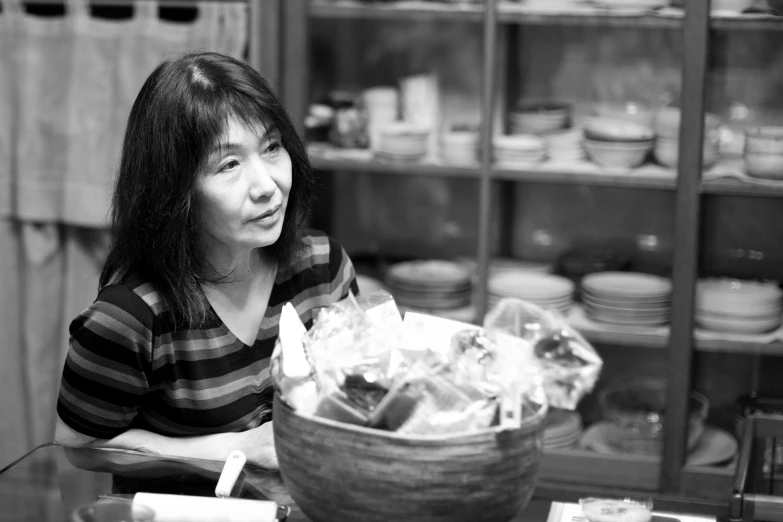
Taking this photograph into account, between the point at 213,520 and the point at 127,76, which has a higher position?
the point at 127,76

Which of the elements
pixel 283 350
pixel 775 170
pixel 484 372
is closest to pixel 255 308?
pixel 283 350

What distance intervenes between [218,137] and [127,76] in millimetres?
1452

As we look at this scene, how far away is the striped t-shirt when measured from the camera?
4.88 ft

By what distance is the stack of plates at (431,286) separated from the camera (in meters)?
2.84

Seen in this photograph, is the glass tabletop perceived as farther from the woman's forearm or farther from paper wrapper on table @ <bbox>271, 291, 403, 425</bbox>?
paper wrapper on table @ <bbox>271, 291, 403, 425</bbox>

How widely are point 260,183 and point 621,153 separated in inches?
57.8

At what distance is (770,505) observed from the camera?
50.8 inches

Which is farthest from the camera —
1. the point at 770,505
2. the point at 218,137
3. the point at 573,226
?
the point at 573,226

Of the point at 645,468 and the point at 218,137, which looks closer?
the point at 218,137

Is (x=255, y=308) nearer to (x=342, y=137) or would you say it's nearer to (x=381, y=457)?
(x=381, y=457)

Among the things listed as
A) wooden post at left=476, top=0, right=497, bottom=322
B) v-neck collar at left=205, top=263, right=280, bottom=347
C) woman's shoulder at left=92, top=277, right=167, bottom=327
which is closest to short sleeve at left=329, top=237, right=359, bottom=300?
v-neck collar at left=205, top=263, right=280, bottom=347

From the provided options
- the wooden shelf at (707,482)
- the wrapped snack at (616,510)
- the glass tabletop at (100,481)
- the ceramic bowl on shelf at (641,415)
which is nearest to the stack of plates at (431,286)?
the ceramic bowl on shelf at (641,415)

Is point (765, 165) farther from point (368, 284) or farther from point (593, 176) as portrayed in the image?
point (368, 284)

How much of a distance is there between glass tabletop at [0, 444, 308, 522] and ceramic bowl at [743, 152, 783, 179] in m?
1.72
